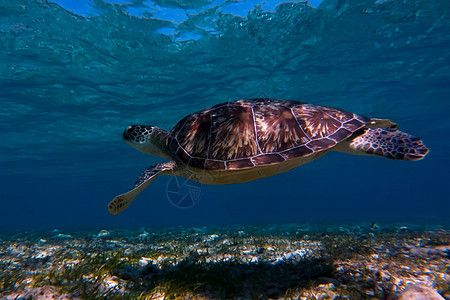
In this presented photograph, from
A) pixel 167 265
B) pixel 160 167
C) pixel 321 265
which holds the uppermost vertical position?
pixel 160 167

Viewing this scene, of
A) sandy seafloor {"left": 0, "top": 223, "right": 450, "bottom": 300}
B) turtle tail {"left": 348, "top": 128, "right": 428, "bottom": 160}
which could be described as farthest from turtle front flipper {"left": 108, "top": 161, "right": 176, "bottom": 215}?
turtle tail {"left": 348, "top": 128, "right": 428, "bottom": 160}

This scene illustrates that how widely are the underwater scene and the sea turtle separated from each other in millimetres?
29

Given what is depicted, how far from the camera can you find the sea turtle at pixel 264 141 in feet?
12.3

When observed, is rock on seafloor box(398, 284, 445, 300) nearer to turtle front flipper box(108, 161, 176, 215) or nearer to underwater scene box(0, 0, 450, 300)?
underwater scene box(0, 0, 450, 300)

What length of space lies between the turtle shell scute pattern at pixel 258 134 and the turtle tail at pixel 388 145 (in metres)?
0.25

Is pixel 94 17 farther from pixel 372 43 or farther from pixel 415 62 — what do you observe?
pixel 415 62

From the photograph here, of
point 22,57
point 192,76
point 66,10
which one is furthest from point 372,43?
point 22,57

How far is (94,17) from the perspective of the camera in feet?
37.1

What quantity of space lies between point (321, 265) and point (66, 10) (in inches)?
554

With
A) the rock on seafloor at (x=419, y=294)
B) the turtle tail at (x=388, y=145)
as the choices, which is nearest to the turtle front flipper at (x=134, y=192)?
the turtle tail at (x=388, y=145)

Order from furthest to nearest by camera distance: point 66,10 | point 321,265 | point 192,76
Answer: point 192,76
point 66,10
point 321,265

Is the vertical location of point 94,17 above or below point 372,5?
below

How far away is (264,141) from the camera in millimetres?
3969

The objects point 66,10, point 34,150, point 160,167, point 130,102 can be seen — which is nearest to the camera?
point 160,167
